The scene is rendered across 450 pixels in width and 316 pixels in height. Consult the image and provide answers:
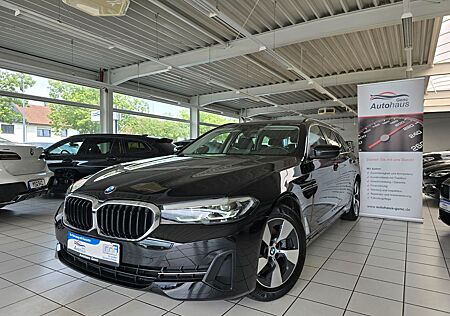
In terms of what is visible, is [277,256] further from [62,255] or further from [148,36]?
[148,36]

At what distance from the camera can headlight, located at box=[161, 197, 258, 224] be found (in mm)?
1579

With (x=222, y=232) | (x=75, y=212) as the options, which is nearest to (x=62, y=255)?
(x=75, y=212)

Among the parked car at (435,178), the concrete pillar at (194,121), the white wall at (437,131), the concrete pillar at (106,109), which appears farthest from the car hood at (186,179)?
the white wall at (437,131)

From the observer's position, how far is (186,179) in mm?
1824

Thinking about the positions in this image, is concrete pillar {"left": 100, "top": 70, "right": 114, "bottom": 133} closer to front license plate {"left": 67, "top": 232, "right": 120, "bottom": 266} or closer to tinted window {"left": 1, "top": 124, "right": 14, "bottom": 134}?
tinted window {"left": 1, "top": 124, "right": 14, "bottom": 134}

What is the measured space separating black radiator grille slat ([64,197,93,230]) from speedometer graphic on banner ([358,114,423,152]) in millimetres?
4254

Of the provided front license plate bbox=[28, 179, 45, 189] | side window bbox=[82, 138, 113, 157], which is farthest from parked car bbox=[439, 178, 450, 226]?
side window bbox=[82, 138, 113, 157]

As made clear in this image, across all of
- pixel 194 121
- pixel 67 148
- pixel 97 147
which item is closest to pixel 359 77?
pixel 194 121

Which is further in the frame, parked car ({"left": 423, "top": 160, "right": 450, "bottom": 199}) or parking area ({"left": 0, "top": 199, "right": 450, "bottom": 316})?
parked car ({"left": 423, "top": 160, "right": 450, "bottom": 199})

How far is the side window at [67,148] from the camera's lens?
246 inches

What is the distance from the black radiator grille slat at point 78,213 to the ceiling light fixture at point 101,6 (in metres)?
2.63

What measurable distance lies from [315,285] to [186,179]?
1308 mm

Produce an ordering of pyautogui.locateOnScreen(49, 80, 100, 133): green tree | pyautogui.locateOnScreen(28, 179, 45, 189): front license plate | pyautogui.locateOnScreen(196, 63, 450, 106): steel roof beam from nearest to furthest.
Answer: pyautogui.locateOnScreen(28, 179, 45, 189): front license plate < pyautogui.locateOnScreen(49, 80, 100, 133): green tree < pyautogui.locateOnScreen(196, 63, 450, 106): steel roof beam

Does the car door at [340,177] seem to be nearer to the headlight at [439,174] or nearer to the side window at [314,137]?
the side window at [314,137]
